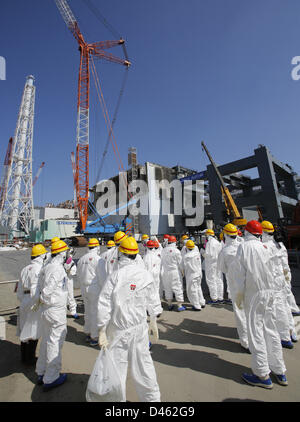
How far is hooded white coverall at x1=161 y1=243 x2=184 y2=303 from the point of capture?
5.26 m

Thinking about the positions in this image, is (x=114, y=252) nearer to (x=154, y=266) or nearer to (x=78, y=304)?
(x=154, y=266)

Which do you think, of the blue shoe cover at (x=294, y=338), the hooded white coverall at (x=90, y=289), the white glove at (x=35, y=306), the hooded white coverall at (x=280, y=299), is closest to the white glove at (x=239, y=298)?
the hooded white coverall at (x=280, y=299)

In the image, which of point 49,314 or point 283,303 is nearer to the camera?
point 49,314

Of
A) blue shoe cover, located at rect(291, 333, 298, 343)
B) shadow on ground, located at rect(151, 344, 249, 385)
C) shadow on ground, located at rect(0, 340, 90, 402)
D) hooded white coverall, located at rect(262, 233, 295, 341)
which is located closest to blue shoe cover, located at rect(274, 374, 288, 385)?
shadow on ground, located at rect(151, 344, 249, 385)

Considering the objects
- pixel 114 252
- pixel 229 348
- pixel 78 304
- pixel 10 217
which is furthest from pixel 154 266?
pixel 10 217

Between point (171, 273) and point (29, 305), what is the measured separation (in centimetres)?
352

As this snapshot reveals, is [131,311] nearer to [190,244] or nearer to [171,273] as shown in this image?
[171,273]

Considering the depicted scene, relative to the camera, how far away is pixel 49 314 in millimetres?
2566

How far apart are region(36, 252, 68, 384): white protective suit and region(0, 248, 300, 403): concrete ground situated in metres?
0.26

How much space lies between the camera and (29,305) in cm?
285

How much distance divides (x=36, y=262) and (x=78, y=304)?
3.69 metres

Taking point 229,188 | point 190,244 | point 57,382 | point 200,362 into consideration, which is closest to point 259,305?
point 200,362

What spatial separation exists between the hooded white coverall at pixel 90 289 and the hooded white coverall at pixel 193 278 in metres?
2.66
